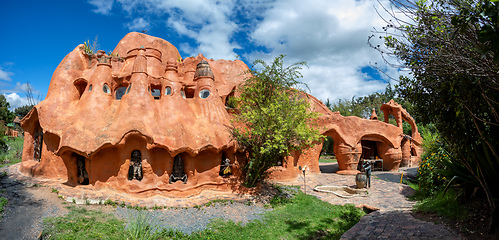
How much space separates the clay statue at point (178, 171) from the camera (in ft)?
39.0

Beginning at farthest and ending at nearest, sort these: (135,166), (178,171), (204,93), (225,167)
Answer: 1. (204,93)
2. (225,167)
3. (178,171)
4. (135,166)

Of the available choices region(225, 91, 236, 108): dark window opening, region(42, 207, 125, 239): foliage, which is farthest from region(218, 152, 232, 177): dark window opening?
region(42, 207, 125, 239): foliage

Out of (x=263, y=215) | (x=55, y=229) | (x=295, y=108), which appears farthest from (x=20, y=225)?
(x=295, y=108)

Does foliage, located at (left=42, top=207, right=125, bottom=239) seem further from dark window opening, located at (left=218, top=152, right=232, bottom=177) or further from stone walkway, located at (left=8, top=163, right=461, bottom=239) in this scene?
dark window opening, located at (left=218, top=152, right=232, bottom=177)

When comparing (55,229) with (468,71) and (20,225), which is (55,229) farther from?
(468,71)

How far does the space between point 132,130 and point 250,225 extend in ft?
18.9

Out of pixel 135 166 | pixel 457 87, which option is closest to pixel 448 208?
pixel 457 87

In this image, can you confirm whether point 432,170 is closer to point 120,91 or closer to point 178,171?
point 178,171

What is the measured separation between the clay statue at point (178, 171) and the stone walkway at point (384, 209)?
649cm

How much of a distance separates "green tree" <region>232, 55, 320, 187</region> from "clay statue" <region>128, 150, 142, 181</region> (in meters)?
4.32

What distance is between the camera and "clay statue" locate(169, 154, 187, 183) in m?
11.9

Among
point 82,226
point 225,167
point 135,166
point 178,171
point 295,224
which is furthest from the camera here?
A: point 225,167

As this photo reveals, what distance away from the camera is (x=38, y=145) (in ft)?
46.6

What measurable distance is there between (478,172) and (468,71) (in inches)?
97.5
